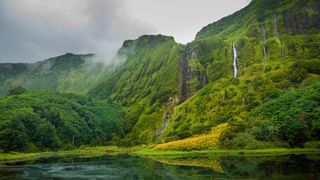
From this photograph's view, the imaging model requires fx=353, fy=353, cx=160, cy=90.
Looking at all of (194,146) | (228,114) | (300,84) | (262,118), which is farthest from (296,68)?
(194,146)

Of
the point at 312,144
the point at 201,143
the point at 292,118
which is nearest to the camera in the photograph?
the point at 312,144

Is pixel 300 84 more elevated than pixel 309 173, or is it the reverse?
pixel 300 84

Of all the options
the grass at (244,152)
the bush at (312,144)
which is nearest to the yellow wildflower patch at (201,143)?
the grass at (244,152)

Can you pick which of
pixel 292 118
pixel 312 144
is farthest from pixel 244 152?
pixel 292 118

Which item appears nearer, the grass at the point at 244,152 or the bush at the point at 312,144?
the grass at the point at 244,152

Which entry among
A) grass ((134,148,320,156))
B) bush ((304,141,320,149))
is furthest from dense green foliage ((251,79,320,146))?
grass ((134,148,320,156))

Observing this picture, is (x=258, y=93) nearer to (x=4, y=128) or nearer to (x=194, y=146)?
(x=194, y=146)

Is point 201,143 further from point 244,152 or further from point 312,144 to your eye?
point 312,144

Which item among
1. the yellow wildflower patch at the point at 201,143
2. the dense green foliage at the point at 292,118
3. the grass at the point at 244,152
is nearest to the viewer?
the grass at the point at 244,152

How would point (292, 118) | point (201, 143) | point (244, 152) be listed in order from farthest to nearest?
1. point (201, 143)
2. point (292, 118)
3. point (244, 152)

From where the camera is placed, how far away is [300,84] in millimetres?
154000

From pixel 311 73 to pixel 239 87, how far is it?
1370 inches

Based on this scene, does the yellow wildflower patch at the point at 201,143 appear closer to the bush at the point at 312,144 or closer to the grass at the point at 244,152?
the grass at the point at 244,152

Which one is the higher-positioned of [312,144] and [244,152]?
[312,144]
